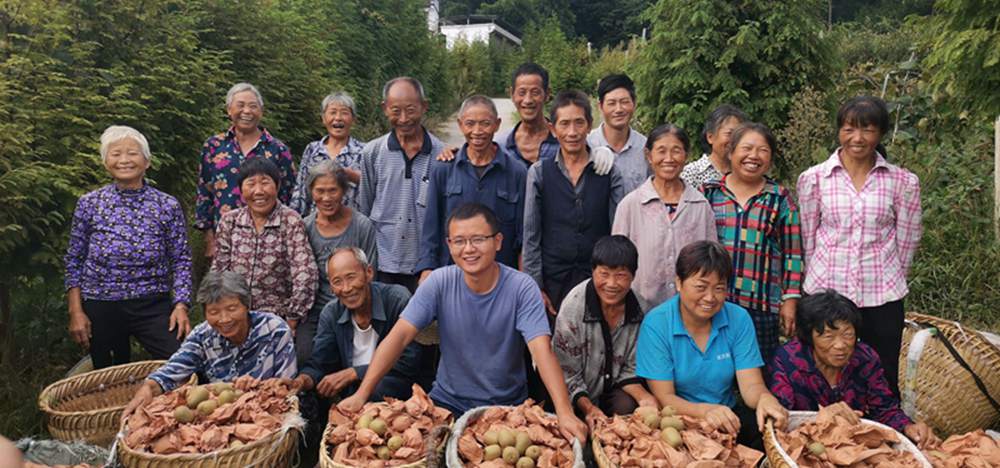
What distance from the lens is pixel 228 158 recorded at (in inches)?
185

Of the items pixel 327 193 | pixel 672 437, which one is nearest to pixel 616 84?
pixel 327 193

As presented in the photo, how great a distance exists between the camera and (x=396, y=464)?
2.77 m

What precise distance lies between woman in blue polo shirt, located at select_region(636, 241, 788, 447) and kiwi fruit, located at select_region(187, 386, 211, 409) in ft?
6.55

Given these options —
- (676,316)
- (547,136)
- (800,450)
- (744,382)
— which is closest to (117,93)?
(547,136)

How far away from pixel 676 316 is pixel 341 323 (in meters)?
1.73

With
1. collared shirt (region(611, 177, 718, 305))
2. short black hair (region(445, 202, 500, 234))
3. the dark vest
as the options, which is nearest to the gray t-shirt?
the dark vest

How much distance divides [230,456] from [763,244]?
2672 millimetres

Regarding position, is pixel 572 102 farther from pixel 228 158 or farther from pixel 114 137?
pixel 114 137

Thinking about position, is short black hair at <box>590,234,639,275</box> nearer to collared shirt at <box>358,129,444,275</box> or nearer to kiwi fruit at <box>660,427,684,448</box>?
kiwi fruit at <box>660,427,684,448</box>

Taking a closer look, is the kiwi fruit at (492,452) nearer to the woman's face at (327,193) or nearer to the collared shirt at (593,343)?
the collared shirt at (593,343)

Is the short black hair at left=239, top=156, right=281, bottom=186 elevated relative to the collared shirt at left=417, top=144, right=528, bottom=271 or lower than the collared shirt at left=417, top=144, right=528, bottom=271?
elevated

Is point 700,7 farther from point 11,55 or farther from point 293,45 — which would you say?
point 11,55

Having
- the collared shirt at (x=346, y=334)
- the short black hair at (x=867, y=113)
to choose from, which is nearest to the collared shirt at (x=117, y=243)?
the collared shirt at (x=346, y=334)

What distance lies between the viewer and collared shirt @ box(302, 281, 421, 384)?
3.80 m
